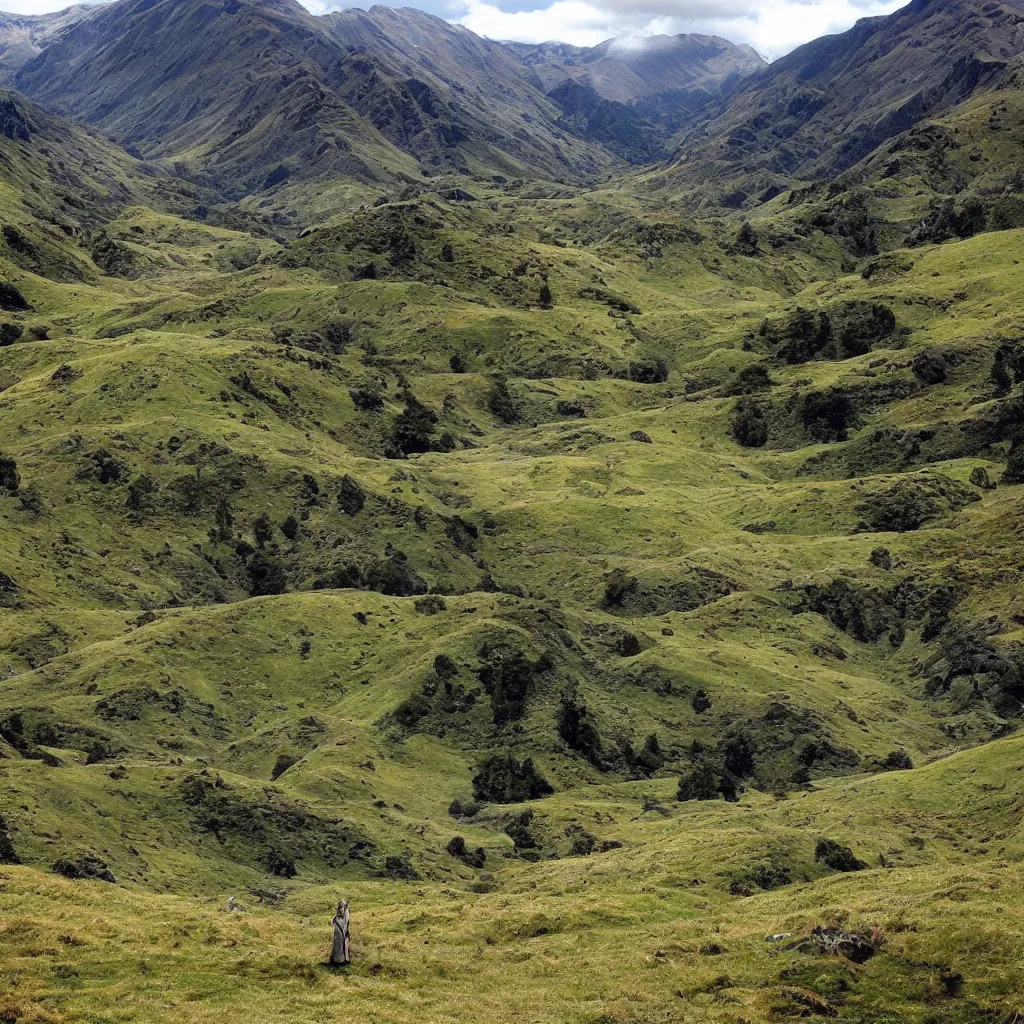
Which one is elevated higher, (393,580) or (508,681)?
(393,580)

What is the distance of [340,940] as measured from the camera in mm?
44750

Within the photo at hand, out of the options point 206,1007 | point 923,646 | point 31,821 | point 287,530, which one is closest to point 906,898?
point 206,1007

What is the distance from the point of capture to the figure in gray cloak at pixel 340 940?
44.5m

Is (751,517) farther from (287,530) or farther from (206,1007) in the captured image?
(206,1007)

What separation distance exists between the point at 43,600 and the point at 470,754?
53235mm

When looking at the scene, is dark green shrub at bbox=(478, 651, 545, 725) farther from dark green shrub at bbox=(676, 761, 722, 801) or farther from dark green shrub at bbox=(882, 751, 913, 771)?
dark green shrub at bbox=(882, 751, 913, 771)

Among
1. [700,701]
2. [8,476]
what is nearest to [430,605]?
[700,701]

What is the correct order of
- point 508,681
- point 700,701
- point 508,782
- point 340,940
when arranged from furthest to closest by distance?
point 700,701
point 508,681
point 508,782
point 340,940

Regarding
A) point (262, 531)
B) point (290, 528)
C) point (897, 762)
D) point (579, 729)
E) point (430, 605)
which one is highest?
point (290, 528)

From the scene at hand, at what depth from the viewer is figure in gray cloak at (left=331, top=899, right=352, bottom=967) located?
44.5m

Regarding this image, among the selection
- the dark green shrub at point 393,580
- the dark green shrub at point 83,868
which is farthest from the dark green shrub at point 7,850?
the dark green shrub at point 393,580

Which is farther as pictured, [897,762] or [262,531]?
[262,531]

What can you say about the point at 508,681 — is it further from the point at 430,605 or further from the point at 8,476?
the point at 8,476

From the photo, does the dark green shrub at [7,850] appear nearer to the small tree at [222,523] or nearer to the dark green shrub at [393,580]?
the dark green shrub at [393,580]
